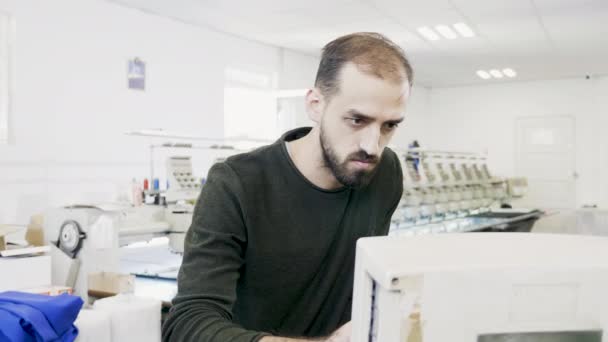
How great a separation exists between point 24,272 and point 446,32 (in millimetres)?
5486

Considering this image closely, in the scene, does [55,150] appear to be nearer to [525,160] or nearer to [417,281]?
[417,281]

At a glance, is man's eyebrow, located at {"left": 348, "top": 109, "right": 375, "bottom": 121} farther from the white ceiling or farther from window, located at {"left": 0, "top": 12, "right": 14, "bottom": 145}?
the white ceiling

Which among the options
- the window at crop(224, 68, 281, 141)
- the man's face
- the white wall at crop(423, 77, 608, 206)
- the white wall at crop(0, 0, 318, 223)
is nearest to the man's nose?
the man's face

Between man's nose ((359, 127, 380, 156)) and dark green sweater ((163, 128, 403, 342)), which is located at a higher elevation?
man's nose ((359, 127, 380, 156))

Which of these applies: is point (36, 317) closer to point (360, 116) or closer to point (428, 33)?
point (360, 116)

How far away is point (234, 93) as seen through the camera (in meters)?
7.00

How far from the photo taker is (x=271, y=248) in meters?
1.16

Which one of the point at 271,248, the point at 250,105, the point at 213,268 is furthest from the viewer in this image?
the point at 250,105

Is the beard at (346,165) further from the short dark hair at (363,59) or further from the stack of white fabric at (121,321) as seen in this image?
the stack of white fabric at (121,321)

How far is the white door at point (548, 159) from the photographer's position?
393 inches

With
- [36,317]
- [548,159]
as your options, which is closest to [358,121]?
[36,317]

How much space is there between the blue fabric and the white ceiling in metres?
4.11

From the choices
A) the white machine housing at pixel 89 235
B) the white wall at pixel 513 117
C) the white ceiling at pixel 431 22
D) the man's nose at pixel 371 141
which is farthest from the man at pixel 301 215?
the white wall at pixel 513 117

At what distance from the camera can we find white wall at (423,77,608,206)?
31.8 ft
